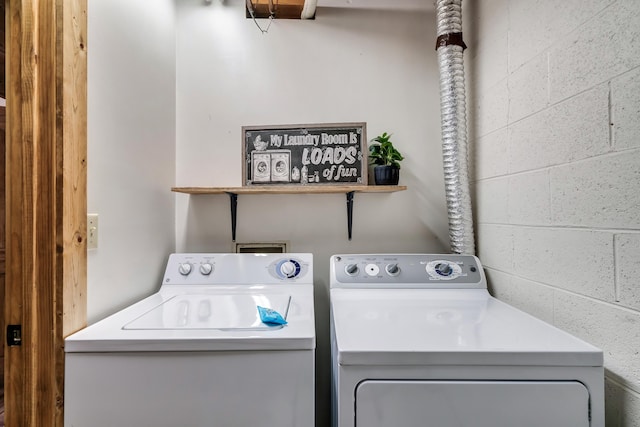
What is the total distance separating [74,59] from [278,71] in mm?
1007

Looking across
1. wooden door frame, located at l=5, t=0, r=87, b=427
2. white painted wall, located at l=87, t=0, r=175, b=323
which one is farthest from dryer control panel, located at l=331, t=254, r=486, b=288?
wooden door frame, located at l=5, t=0, r=87, b=427

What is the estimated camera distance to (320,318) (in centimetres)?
177

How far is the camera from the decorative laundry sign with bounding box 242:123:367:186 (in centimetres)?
165

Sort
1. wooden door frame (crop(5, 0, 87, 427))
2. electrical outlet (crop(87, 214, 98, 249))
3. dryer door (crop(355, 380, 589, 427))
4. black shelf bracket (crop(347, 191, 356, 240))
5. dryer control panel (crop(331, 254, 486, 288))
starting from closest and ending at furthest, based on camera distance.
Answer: dryer door (crop(355, 380, 589, 427)) → wooden door frame (crop(5, 0, 87, 427)) → electrical outlet (crop(87, 214, 98, 249)) → dryer control panel (crop(331, 254, 486, 288)) → black shelf bracket (crop(347, 191, 356, 240))

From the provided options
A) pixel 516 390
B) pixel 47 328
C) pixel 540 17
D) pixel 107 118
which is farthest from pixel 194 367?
pixel 540 17

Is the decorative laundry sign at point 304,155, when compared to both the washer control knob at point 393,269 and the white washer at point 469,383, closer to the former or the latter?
the washer control knob at point 393,269

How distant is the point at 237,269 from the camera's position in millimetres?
1545

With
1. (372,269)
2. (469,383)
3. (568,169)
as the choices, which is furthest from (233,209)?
(568,169)

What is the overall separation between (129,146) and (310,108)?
928 millimetres

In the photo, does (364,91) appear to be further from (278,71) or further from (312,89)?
(278,71)

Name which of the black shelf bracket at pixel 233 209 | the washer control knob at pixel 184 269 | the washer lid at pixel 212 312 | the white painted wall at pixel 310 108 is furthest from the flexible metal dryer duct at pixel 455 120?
the washer control knob at pixel 184 269

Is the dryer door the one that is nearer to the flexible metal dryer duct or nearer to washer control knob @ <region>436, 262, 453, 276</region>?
washer control knob @ <region>436, 262, 453, 276</region>

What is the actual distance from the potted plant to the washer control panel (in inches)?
21.8

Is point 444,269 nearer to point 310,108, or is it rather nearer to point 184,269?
point 310,108
